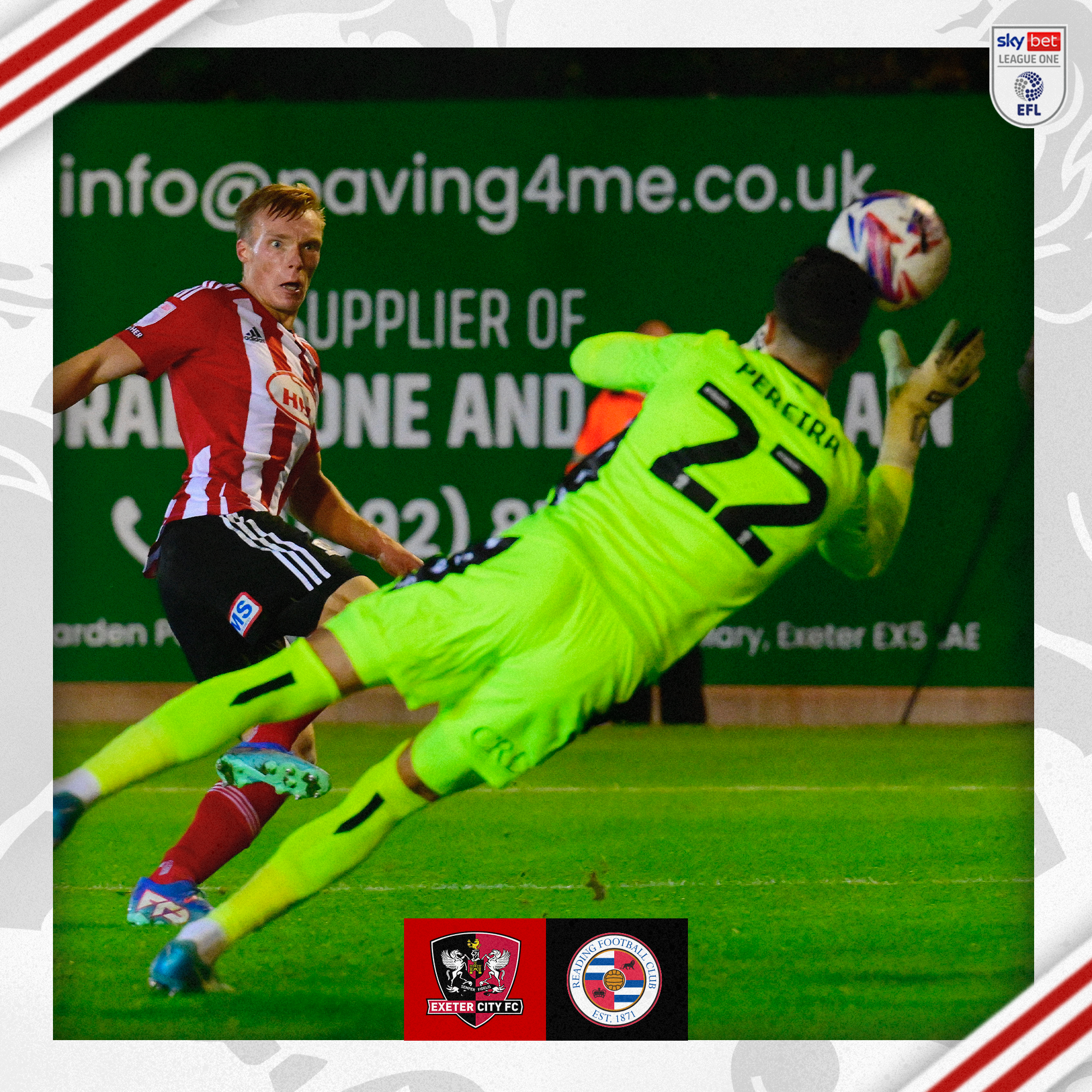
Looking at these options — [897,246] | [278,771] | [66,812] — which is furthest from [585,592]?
[66,812]

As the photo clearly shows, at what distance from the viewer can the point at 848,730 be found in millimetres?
5543

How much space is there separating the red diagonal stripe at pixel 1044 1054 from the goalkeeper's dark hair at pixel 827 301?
1.35 m

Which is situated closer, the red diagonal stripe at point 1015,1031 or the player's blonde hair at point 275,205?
the red diagonal stripe at point 1015,1031

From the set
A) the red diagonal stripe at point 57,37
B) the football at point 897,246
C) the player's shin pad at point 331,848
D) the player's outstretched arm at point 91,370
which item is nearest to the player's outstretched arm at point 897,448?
the football at point 897,246

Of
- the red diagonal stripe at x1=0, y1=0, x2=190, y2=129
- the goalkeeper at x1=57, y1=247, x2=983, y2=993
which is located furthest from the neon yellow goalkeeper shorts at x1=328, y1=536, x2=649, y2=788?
the red diagonal stripe at x1=0, y1=0, x2=190, y2=129

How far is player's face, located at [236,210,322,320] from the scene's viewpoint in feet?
10.8

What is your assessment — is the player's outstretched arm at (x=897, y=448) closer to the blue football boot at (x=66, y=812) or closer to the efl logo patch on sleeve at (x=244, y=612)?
the efl logo patch on sleeve at (x=244, y=612)

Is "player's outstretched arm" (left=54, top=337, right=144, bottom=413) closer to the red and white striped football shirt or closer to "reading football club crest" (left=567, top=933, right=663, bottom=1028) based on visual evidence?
the red and white striped football shirt

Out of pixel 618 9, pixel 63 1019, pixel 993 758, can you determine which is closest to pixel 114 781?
pixel 63 1019

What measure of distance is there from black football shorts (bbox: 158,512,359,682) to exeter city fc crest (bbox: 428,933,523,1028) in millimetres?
705

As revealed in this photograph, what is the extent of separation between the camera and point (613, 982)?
2971 mm

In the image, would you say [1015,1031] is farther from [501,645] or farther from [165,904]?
[165,904]

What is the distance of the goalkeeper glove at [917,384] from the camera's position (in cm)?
301

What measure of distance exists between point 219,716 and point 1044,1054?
5.49 ft
